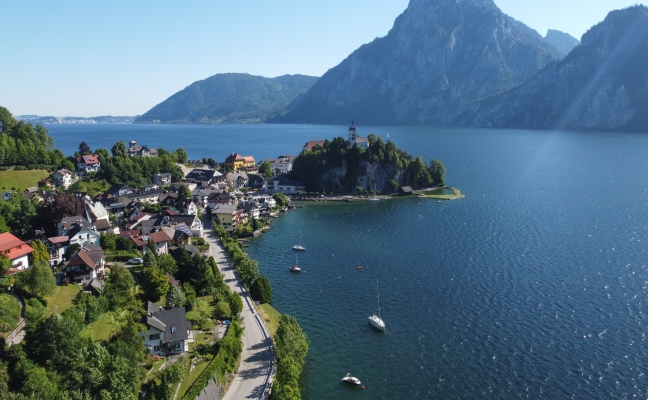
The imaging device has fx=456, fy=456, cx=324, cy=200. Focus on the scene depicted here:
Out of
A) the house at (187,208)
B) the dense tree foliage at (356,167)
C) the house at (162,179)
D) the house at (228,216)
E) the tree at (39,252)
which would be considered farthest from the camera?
the dense tree foliage at (356,167)

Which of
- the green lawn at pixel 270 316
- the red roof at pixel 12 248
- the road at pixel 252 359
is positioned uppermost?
the red roof at pixel 12 248

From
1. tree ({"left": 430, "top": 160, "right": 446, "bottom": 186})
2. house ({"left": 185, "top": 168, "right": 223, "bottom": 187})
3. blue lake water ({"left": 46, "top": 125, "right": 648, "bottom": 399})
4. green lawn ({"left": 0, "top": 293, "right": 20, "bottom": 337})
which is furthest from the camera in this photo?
tree ({"left": 430, "top": 160, "right": 446, "bottom": 186})

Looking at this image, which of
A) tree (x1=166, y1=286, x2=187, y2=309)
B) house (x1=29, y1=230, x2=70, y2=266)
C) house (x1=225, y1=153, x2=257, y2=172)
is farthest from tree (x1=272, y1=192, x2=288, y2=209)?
tree (x1=166, y1=286, x2=187, y2=309)

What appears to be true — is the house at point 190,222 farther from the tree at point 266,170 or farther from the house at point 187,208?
the tree at point 266,170

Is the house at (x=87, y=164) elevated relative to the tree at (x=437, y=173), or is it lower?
elevated

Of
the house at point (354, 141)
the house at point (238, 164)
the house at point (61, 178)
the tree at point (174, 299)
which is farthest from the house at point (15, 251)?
the house at point (238, 164)

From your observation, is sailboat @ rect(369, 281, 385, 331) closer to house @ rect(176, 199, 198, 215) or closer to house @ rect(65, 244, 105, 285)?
house @ rect(65, 244, 105, 285)

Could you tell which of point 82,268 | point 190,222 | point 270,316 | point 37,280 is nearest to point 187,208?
point 190,222
